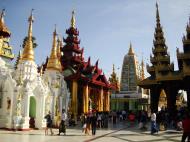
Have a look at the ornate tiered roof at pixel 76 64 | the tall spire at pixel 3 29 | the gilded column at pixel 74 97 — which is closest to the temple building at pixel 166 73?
the ornate tiered roof at pixel 76 64

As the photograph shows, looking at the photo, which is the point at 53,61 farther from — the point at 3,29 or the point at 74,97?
the point at 3,29

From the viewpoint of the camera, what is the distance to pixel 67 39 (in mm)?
38562

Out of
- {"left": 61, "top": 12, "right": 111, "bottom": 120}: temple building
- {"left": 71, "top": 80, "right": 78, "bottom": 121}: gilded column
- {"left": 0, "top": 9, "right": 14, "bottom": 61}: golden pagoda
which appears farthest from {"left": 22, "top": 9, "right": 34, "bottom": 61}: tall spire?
{"left": 71, "top": 80, "right": 78, "bottom": 121}: gilded column

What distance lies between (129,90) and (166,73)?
26880mm

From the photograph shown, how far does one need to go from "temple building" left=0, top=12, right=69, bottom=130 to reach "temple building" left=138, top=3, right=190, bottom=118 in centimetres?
1305

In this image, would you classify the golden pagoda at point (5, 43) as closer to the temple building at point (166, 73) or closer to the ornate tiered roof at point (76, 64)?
the ornate tiered roof at point (76, 64)

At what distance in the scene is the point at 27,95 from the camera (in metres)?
18.9

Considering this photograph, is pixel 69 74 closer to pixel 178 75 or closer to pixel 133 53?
pixel 178 75

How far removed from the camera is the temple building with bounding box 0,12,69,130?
1838 cm

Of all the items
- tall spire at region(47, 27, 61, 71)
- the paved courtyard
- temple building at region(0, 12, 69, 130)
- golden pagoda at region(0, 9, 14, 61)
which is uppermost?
golden pagoda at region(0, 9, 14, 61)

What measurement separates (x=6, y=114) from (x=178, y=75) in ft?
63.1

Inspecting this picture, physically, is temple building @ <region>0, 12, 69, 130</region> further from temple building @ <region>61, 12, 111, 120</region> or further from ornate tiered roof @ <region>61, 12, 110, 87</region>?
ornate tiered roof @ <region>61, 12, 110, 87</region>

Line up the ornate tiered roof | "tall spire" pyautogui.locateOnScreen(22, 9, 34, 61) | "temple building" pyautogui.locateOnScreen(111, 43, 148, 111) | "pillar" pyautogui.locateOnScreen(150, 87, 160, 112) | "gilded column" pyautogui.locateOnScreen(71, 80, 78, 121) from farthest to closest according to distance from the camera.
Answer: "temple building" pyautogui.locateOnScreen(111, 43, 148, 111)
"pillar" pyautogui.locateOnScreen(150, 87, 160, 112)
the ornate tiered roof
"gilded column" pyautogui.locateOnScreen(71, 80, 78, 121)
"tall spire" pyautogui.locateOnScreen(22, 9, 34, 61)

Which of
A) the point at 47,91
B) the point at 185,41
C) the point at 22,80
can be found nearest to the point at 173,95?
the point at 185,41
